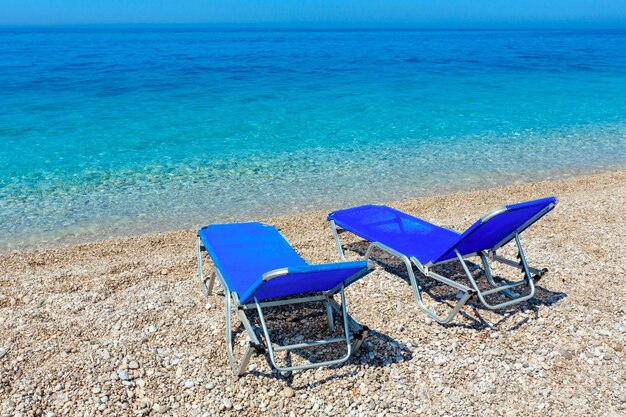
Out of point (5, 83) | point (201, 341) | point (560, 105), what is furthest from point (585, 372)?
point (5, 83)

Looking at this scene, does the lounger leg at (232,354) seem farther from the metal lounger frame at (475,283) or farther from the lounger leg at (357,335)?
the metal lounger frame at (475,283)

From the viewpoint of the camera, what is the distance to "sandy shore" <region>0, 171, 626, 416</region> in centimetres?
357

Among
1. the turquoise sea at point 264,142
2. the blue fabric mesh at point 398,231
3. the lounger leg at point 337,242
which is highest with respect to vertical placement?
the blue fabric mesh at point 398,231

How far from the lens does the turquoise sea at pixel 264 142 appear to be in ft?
28.3

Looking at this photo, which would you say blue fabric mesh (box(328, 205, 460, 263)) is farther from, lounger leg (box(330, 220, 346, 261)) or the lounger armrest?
the lounger armrest

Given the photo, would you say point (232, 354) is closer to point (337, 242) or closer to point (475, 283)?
point (475, 283)

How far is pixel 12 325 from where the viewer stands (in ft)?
14.7

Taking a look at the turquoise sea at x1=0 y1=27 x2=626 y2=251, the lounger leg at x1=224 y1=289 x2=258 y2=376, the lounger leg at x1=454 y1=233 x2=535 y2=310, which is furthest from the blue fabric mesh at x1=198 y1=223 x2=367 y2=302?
the turquoise sea at x1=0 y1=27 x2=626 y2=251

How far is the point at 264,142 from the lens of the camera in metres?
12.4

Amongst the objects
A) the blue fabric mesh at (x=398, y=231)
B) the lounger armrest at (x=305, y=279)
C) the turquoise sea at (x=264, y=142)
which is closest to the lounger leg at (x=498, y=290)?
the blue fabric mesh at (x=398, y=231)

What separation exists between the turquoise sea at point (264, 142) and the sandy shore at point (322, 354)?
8.30 feet

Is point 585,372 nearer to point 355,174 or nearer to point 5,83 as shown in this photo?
point 355,174

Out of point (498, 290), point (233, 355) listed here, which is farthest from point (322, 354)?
point (498, 290)

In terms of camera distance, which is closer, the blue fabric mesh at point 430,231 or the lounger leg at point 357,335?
the lounger leg at point 357,335
